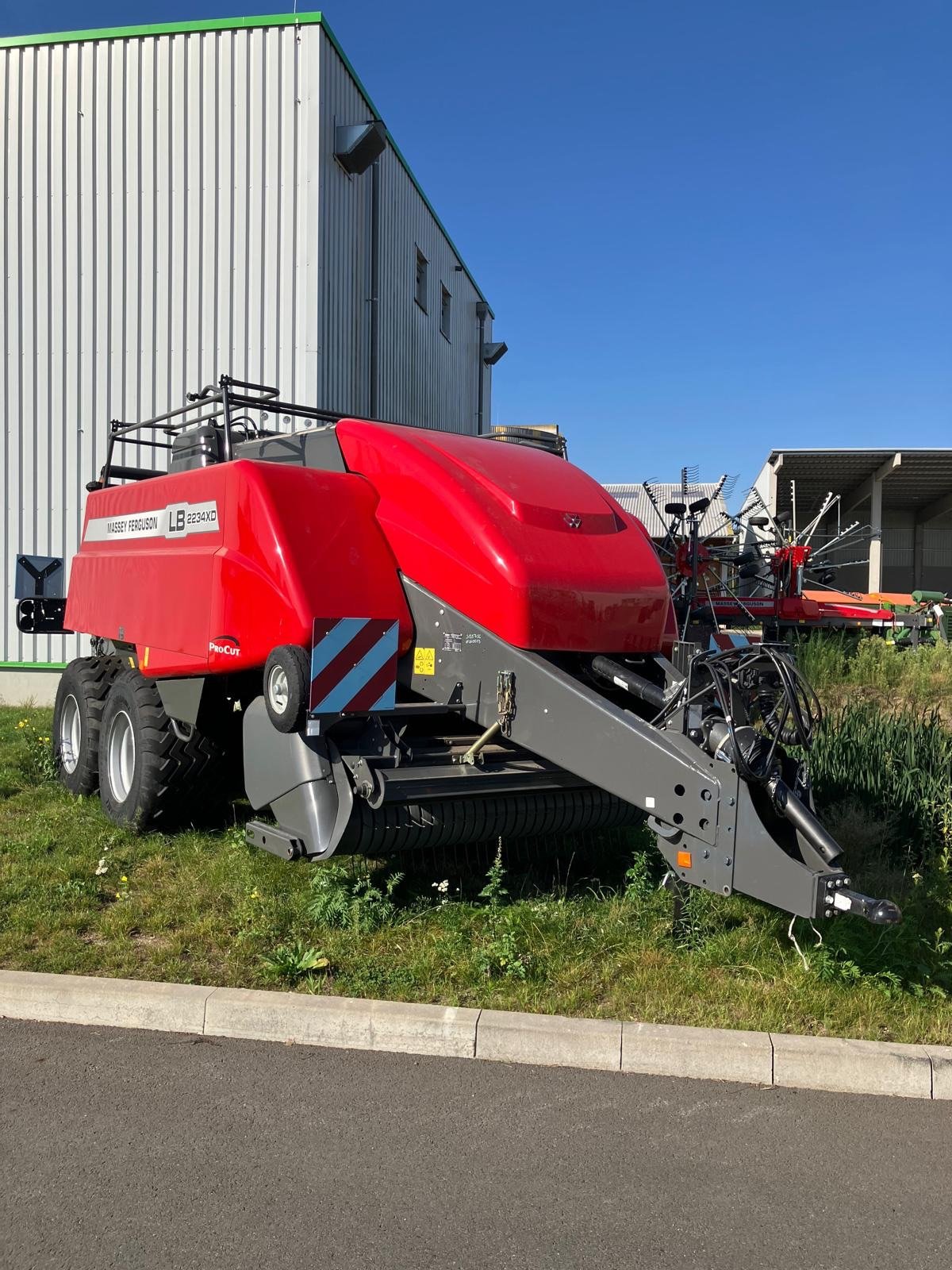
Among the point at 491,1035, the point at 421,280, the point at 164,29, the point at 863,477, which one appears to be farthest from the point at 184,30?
the point at 863,477

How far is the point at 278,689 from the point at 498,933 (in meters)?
1.53

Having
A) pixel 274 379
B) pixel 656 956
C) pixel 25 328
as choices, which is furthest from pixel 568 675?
pixel 25 328

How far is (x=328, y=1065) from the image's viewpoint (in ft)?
13.1

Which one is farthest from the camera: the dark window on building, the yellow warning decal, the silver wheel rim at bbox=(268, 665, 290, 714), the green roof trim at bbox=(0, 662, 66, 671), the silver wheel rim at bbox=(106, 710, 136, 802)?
the dark window on building

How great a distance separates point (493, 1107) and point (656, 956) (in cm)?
128

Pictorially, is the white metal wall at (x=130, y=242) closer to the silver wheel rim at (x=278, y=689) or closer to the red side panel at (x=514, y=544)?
the red side panel at (x=514, y=544)

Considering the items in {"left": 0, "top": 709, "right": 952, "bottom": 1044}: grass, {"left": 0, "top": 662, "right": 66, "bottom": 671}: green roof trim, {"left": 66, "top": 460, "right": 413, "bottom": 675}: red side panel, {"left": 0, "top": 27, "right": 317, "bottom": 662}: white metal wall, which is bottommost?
{"left": 0, "top": 709, "right": 952, "bottom": 1044}: grass

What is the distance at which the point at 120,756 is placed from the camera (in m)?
6.95

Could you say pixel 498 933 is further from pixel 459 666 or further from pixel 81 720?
pixel 81 720

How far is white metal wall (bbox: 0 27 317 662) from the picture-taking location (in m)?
11.6

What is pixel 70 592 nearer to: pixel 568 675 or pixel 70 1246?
pixel 568 675

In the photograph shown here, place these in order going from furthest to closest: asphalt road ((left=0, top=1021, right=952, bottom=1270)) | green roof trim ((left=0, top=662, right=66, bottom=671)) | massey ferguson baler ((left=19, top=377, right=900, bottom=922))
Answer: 1. green roof trim ((left=0, top=662, right=66, bottom=671))
2. massey ferguson baler ((left=19, top=377, right=900, bottom=922))
3. asphalt road ((left=0, top=1021, right=952, bottom=1270))

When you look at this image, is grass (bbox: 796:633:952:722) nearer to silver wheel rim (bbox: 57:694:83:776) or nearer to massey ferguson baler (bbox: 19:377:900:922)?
massey ferguson baler (bbox: 19:377:900:922)

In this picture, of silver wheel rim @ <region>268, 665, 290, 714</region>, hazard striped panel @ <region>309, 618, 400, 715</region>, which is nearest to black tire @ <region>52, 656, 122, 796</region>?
silver wheel rim @ <region>268, 665, 290, 714</region>
